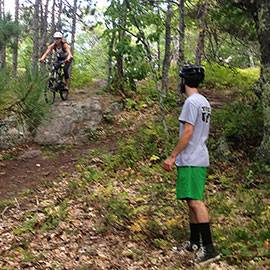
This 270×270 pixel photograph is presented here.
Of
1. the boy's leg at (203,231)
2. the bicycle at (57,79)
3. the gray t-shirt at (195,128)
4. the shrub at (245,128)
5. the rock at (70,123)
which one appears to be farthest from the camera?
the bicycle at (57,79)

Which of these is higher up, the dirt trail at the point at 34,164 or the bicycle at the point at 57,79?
the bicycle at the point at 57,79

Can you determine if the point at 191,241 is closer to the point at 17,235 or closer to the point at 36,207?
the point at 17,235

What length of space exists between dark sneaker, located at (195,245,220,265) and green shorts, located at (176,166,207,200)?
1.84 feet

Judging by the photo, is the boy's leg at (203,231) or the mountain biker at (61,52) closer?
the boy's leg at (203,231)

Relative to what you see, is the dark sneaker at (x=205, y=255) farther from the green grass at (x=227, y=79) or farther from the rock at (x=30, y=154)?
the green grass at (x=227, y=79)

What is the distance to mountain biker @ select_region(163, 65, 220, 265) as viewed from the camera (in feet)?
16.2

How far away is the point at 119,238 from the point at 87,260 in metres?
0.64

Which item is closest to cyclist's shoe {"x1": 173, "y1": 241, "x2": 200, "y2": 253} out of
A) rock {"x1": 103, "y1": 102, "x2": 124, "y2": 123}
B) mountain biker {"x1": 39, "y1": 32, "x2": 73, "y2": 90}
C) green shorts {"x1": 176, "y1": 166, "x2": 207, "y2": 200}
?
green shorts {"x1": 176, "y1": 166, "x2": 207, "y2": 200}

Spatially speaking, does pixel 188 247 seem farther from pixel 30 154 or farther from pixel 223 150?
pixel 30 154

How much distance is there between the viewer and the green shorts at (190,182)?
4.98 m

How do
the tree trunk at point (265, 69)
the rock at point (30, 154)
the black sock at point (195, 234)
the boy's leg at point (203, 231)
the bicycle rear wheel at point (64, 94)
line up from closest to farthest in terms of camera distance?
the boy's leg at point (203, 231) → the black sock at point (195, 234) → the tree trunk at point (265, 69) → the rock at point (30, 154) → the bicycle rear wheel at point (64, 94)

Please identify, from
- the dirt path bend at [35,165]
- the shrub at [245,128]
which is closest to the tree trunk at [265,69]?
the shrub at [245,128]

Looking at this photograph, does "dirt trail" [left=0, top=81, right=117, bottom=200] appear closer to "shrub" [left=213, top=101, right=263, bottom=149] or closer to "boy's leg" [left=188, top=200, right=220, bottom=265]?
"shrub" [left=213, top=101, right=263, bottom=149]

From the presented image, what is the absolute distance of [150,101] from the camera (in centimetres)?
1413
